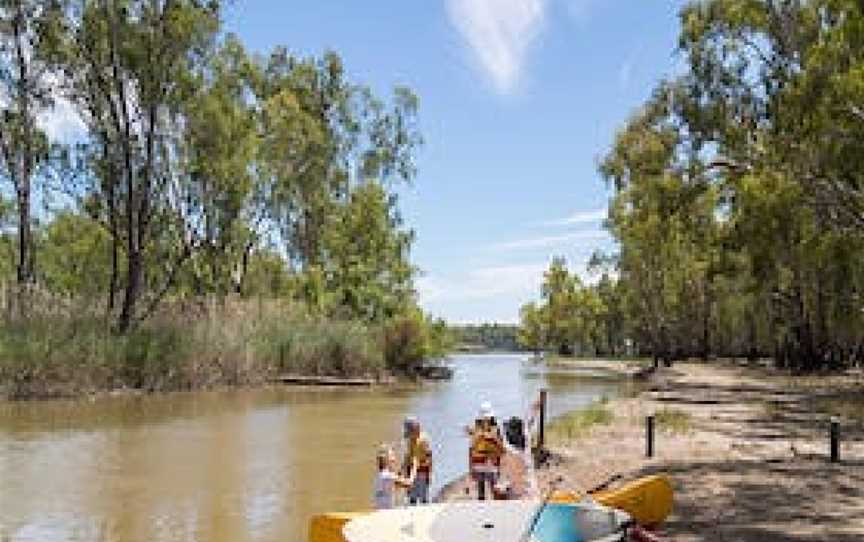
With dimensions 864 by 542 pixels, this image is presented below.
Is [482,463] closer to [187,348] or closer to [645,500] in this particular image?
[645,500]

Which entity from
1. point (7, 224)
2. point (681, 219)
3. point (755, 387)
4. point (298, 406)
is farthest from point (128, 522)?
point (7, 224)

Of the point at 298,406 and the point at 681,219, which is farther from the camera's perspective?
the point at 681,219

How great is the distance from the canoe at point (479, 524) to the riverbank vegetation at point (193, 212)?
24043 millimetres

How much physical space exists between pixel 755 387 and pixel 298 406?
59.9 feet

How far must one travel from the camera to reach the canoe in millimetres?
9891

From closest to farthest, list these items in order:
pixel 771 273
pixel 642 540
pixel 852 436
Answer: pixel 642 540, pixel 852 436, pixel 771 273

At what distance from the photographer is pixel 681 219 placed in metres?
38.6

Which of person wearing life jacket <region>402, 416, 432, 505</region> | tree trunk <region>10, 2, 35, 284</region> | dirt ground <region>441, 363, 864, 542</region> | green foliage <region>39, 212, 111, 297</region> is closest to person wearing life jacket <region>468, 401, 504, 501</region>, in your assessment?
person wearing life jacket <region>402, 416, 432, 505</region>

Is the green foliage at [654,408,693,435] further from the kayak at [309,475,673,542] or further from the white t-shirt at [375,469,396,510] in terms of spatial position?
the white t-shirt at [375,469,396,510]

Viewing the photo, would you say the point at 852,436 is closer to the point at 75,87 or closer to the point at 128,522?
the point at 128,522

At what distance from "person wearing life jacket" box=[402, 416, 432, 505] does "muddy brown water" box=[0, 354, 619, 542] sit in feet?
5.06

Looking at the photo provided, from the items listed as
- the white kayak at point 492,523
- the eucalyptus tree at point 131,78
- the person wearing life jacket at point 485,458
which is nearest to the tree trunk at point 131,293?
the eucalyptus tree at point 131,78

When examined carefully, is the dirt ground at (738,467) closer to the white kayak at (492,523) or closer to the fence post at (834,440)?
the fence post at (834,440)

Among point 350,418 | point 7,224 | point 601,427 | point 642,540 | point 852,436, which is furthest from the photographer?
point 7,224
